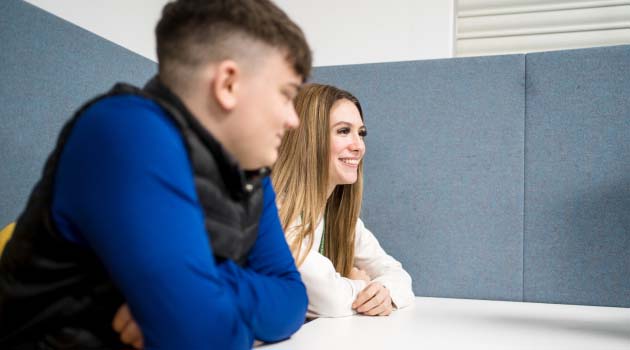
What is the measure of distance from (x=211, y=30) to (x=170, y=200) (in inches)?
8.6

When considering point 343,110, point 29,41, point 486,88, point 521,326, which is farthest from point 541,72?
point 29,41

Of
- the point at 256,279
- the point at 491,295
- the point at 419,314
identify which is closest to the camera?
the point at 256,279

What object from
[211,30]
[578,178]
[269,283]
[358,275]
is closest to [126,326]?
[269,283]

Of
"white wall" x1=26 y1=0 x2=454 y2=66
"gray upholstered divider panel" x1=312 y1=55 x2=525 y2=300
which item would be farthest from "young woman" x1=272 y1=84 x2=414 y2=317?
"white wall" x1=26 y1=0 x2=454 y2=66

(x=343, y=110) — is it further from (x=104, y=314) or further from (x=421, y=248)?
(x=104, y=314)

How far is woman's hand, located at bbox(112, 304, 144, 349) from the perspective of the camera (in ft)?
1.79

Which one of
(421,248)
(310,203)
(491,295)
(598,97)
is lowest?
(491,295)

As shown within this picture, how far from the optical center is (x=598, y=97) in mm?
1354

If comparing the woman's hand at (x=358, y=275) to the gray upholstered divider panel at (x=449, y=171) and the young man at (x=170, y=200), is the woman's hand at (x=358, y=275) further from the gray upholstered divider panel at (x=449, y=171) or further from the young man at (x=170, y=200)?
the young man at (x=170, y=200)

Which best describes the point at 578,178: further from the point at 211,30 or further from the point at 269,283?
the point at 211,30

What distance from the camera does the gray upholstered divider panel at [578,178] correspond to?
4.37 feet

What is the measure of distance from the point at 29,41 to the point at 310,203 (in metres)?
0.62

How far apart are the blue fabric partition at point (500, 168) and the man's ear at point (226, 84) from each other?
2.32 ft

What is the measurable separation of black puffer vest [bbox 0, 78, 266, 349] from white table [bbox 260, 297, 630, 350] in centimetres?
28
